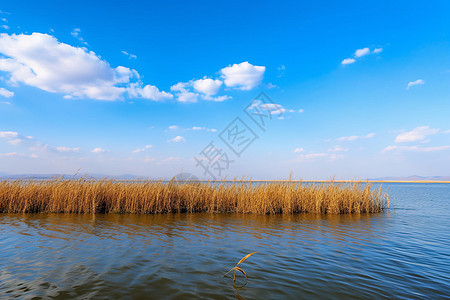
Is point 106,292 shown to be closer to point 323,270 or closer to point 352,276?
point 323,270

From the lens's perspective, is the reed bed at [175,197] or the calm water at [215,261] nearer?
the calm water at [215,261]

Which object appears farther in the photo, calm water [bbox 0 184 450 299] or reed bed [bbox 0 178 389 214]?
reed bed [bbox 0 178 389 214]

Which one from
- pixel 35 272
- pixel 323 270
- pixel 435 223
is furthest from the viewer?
pixel 435 223

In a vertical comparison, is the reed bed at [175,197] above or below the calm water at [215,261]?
above

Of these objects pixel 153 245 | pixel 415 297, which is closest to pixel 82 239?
pixel 153 245

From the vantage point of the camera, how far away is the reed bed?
40.2ft

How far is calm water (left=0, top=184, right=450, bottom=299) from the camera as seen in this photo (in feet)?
13.1

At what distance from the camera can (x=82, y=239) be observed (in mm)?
7082

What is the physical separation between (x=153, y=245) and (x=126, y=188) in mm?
7128

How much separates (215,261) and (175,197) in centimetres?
827

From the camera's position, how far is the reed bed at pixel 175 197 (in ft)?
40.2

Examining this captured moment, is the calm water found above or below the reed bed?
below

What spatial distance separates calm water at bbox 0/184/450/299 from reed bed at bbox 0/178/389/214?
2.87m

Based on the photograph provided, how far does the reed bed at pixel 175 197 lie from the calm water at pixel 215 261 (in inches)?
113
